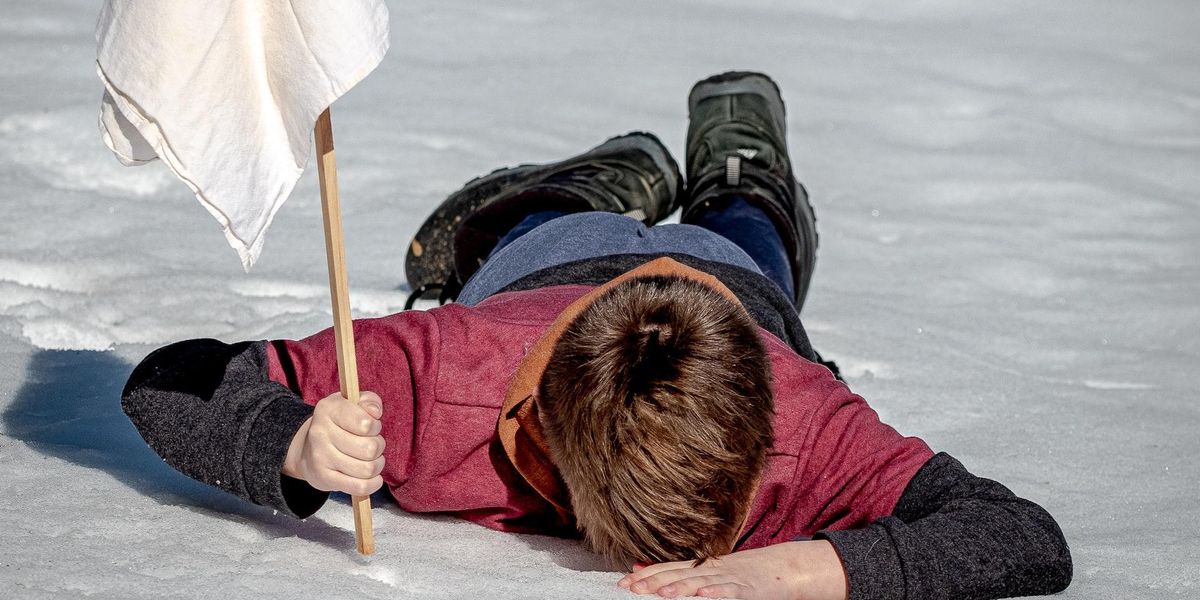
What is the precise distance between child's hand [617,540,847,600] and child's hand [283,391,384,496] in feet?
1.04

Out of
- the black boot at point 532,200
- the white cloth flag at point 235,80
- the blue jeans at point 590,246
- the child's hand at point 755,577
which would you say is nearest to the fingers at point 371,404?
the white cloth flag at point 235,80

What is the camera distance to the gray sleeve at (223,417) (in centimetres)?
146

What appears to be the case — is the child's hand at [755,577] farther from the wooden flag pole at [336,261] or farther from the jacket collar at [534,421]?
the wooden flag pole at [336,261]

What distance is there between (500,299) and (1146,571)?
0.96 m

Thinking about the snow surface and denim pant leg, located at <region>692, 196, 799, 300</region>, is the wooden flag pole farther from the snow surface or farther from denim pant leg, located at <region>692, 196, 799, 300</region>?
denim pant leg, located at <region>692, 196, 799, 300</region>

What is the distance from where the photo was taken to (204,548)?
4.66 ft

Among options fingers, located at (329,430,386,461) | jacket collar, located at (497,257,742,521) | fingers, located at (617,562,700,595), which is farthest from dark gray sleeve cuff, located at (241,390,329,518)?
fingers, located at (617,562,700,595)

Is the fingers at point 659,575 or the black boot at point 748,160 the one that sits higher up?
the fingers at point 659,575

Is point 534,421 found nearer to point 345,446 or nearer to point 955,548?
point 345,446

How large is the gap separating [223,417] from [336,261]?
0.97 ft

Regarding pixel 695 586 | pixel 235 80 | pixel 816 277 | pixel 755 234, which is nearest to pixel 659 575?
pixel 695 586

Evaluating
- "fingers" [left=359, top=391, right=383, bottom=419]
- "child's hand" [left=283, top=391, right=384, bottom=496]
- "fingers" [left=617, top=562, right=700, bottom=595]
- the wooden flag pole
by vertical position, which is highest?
the wooden flag pole

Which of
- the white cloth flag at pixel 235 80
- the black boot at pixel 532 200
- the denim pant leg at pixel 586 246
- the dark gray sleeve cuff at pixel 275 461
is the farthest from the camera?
the black boot at pixel 532 200

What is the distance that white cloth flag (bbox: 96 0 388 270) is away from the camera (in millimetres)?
1207
